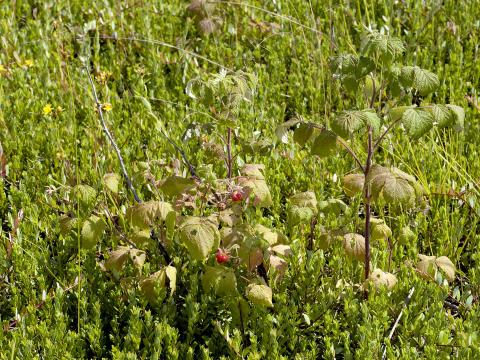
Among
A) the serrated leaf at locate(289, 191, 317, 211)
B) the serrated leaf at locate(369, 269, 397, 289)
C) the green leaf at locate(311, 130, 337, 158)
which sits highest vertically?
the green leaf at locate(311, 130, 337, 158)

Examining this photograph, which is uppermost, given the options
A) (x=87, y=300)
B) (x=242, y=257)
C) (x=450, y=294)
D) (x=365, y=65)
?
(x=365, y=65)

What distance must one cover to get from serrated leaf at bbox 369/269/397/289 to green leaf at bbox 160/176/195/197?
0.80 m

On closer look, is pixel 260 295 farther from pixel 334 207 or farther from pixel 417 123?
pixel 417 123

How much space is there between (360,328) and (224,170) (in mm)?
1491

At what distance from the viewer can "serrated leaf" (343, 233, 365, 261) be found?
120 inches

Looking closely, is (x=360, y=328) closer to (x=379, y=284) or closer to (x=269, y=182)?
(x=379, y=284)

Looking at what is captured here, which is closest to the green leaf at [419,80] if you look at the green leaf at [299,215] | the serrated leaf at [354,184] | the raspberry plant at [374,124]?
the raspberry plant at [374,124]

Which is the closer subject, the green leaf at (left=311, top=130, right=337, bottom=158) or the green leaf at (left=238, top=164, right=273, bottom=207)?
the green leaf at (left=311, top=130, right=337, bottom=158)

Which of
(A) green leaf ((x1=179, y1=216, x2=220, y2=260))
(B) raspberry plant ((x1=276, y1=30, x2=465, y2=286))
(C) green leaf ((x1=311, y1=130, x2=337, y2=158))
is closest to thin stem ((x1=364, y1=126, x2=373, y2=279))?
(B) raspberry plant ((x1=276, y1=30, x2=465, y2=286))

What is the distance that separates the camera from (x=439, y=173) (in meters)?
3.87

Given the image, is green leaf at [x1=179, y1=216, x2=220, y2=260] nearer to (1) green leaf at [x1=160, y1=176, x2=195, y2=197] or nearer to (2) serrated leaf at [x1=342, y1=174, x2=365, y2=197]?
(1) green leaf at [x1=160, y1=176, x2=195, y2=197]

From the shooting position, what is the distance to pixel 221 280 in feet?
9.45

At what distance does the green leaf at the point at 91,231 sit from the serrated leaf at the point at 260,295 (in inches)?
24.4

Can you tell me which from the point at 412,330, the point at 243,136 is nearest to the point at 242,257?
the point at 412,330
